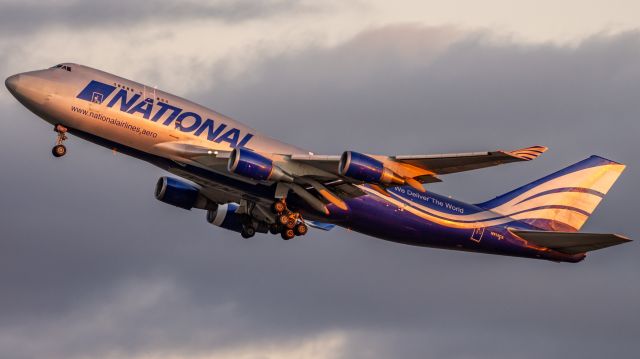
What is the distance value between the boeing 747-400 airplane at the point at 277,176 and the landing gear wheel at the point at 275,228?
0.41 feet

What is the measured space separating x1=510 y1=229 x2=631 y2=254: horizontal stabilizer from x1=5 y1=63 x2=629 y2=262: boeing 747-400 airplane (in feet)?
0.24

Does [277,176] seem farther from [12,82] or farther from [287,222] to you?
[12,82]

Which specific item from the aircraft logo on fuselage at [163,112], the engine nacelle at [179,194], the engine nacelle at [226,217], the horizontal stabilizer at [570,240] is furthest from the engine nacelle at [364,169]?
the engine nacelle at [226,217]

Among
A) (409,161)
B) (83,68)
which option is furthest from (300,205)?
(83,68)

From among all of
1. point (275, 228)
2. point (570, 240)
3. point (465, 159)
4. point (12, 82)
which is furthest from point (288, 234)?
point (12, 82)

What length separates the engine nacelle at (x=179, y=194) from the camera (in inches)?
2936

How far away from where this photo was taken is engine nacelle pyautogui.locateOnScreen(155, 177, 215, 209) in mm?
74562

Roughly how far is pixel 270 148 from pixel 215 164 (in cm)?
324

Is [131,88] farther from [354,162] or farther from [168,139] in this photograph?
[354,162]

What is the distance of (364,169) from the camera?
213 feet

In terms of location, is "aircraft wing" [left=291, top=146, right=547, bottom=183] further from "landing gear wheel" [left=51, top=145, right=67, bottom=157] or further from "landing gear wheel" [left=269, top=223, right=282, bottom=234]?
"landing gear wheel" [left=51, top=145, right=67, bottom=157]

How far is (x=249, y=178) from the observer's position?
65500 millimetres

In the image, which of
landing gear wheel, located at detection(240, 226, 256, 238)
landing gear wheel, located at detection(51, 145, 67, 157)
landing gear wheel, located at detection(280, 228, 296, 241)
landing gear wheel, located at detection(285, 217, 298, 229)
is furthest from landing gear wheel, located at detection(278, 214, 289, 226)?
landing gear wheel, located at detection(51, 145, 67, 157)

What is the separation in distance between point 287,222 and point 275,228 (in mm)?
2804
